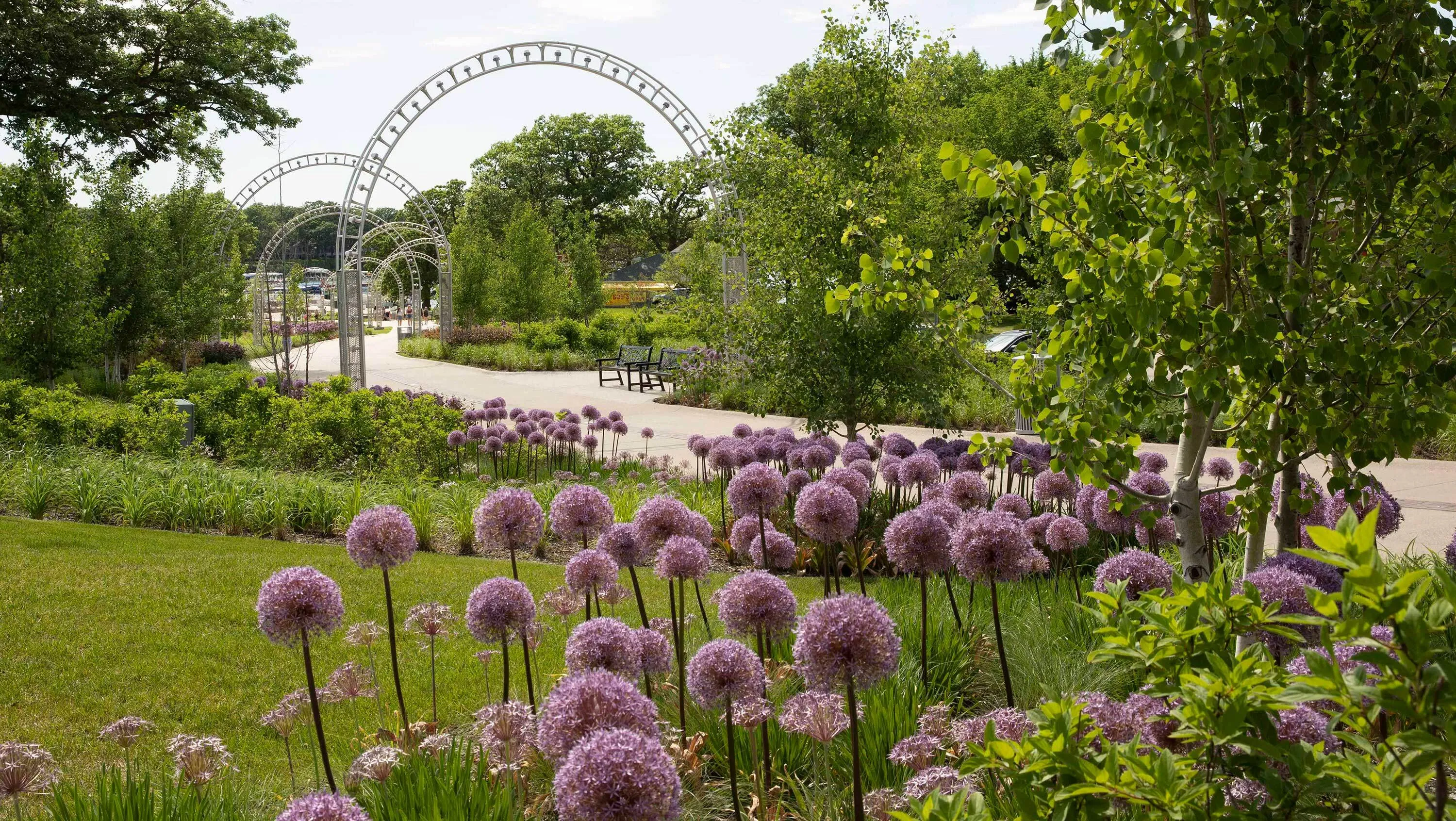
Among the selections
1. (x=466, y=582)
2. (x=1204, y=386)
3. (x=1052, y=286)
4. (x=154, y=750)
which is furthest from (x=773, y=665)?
(x=1052, y=286)

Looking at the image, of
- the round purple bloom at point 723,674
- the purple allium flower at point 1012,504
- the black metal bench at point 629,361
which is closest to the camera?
the round purple bloom at point 723,674

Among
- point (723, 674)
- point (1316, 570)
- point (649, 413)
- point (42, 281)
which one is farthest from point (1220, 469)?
point (42, 281)

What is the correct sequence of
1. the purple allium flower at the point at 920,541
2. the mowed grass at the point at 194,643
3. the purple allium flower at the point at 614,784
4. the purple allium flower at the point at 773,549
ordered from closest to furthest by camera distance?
the purple allium flower at the point at 614,784
the purple allium flower at the point at 920,541
the purple allium flower at the point at 773,549
the mowed grass at the point at 194,643

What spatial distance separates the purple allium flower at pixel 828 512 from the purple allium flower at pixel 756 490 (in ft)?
1.21

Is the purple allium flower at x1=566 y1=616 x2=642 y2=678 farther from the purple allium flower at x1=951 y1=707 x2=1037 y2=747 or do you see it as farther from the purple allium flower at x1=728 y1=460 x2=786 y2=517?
the purple allium flower at x1=728 y1=460 x2=786 y2=517

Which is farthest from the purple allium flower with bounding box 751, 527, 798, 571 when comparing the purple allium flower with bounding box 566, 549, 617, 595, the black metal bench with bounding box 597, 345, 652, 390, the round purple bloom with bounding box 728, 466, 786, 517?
the black metal bench with bounding box 597, 345, 652, 390

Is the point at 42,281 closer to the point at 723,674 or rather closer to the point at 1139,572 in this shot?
the point at 723,674

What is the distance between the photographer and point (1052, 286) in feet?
43.0

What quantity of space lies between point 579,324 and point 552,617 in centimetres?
2582

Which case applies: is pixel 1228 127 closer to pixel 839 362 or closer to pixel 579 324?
pixel 839 362

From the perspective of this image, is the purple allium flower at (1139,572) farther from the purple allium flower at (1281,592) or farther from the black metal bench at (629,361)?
the black metal bench at (629,361)

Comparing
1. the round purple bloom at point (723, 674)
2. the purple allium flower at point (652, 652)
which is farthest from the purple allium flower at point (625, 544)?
the round purple bloom at point (723, 674)

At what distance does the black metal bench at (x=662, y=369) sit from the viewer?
67.8ft

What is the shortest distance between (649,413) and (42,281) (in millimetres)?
9912
